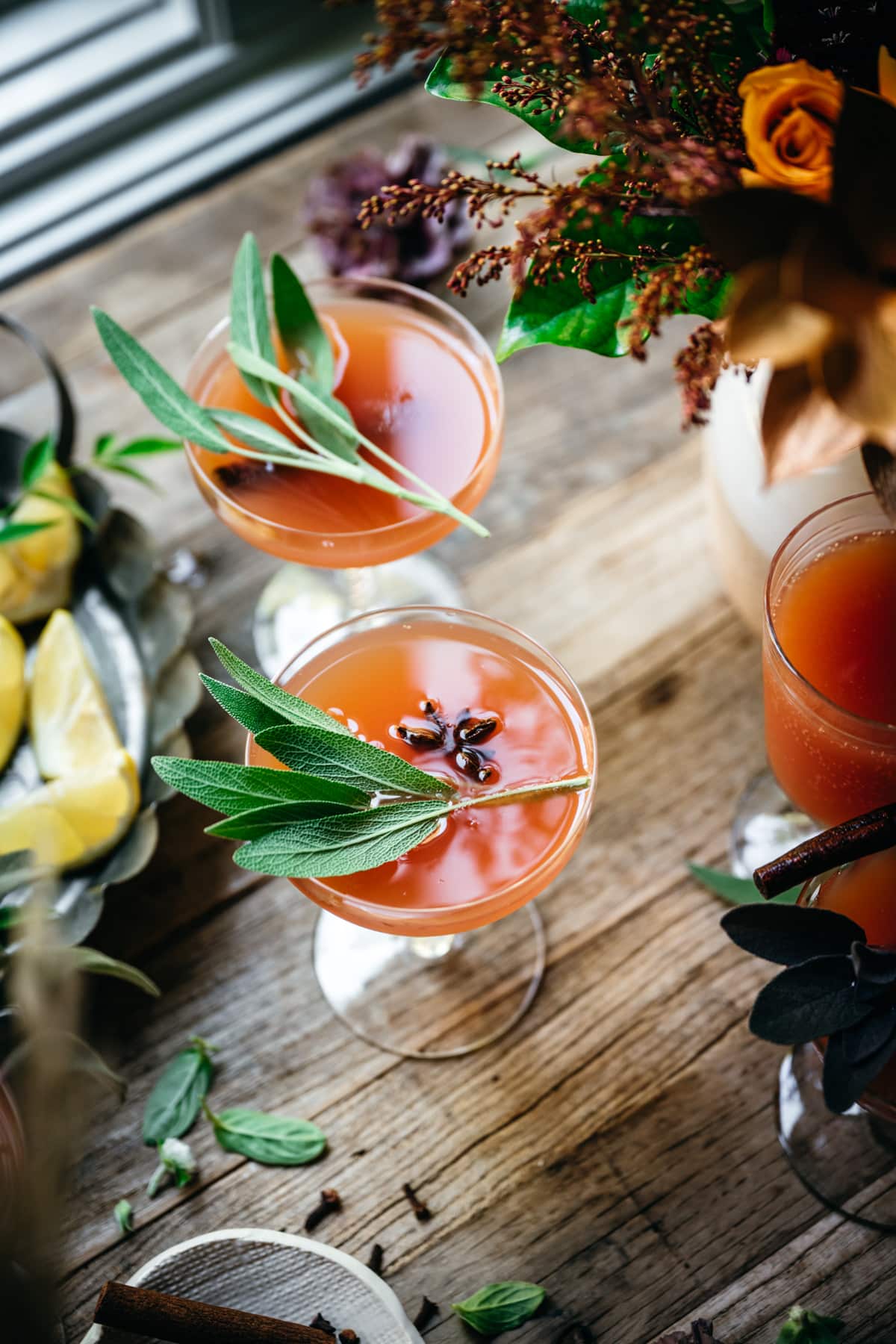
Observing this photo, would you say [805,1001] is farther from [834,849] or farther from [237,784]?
[237,784]

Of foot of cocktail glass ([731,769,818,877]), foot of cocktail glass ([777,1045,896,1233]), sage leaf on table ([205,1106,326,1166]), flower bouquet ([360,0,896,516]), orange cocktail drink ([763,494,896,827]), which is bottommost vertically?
foot of cocktail glass ([777,1045,896,1233])

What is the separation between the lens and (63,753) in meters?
1.15

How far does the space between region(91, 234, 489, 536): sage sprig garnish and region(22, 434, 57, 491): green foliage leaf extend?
204 mm

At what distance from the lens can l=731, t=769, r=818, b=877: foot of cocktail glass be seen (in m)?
1.22

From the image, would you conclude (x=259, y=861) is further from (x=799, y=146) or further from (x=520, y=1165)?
(x=799, y=146)

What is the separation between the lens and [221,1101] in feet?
3.56

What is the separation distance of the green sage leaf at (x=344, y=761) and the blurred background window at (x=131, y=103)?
3.50 feet

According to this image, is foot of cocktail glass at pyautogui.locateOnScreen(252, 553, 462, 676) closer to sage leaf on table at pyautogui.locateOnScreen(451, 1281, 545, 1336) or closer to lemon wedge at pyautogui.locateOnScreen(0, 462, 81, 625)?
lemon wedge at pyautogui.locateOnScreen(0, 462, 81, 625)

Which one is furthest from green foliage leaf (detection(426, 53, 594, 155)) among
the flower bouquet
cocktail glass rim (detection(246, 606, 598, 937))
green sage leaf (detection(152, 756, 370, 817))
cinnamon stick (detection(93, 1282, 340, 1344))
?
cinnamon stick (detection(93, 1282, 340, 1344))

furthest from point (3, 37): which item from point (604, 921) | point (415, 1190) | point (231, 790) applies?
point (415, 1190)

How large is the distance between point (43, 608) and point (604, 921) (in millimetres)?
685

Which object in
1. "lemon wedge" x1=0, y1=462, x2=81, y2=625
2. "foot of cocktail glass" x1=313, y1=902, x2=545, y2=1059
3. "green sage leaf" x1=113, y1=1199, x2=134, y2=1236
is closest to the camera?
→ "green sage leaf" x1=113, y1=1199, x2=134, y2=1236

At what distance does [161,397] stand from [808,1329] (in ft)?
3.16

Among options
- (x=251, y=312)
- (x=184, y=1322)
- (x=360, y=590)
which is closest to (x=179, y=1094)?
(x=184, y=1322)
